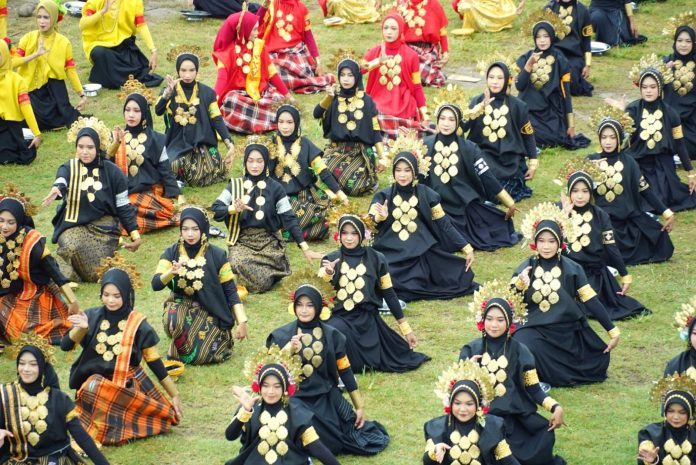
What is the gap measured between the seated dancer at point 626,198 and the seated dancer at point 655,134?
29.1 inches

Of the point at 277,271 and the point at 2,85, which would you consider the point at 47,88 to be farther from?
the point at 277,271

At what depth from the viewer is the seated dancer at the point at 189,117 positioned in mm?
15117

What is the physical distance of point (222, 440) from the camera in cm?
1062

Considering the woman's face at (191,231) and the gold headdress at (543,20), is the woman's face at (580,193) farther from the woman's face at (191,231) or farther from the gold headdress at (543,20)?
the gold headdress at (543,20)

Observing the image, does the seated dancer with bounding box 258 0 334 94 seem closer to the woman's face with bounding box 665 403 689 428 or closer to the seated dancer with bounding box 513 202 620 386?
the seated dancer with bounding box 513 202 620 386

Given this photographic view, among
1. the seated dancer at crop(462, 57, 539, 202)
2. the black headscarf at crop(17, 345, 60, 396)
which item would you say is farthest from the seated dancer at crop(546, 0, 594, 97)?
the black headscarf at crop(17, 345, 60, 396)

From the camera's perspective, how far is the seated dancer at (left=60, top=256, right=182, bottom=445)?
1047 cm

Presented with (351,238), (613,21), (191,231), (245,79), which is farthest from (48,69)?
(613,21)

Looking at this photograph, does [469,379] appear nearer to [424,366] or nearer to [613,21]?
[424,366]

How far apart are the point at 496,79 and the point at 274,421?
6.26m

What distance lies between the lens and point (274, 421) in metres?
9.60

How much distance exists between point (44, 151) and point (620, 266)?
7.24 meters

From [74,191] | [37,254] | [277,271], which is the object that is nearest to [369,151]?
[277,271]

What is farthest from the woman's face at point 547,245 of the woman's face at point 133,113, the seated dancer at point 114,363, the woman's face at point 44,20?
the woman's face at point 44,20
